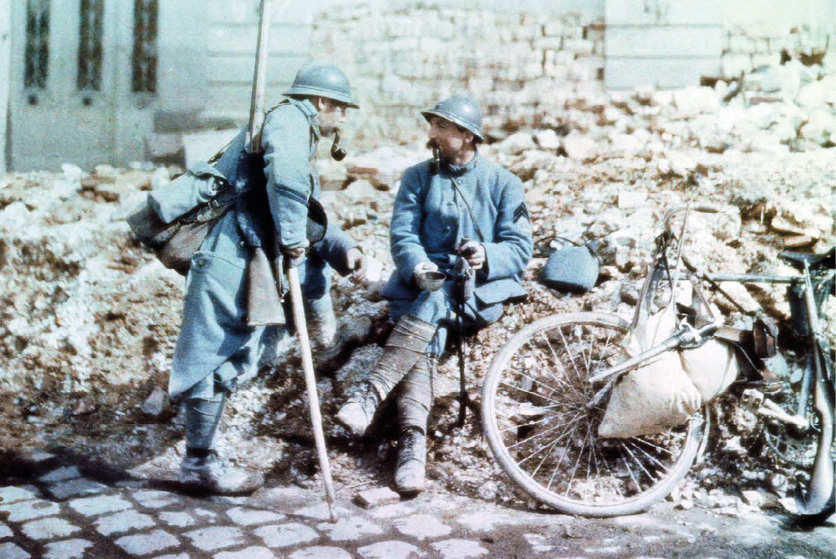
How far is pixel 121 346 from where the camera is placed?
5.25 meters

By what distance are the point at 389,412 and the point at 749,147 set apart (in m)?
3.89

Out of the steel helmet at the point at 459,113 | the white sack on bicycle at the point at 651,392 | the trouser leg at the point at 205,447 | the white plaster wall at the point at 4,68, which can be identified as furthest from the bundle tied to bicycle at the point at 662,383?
the white plaster wall at the point at 4,68

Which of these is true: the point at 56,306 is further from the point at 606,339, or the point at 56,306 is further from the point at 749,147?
the point at 749,147

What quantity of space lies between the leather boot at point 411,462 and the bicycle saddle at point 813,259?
199 centimetres

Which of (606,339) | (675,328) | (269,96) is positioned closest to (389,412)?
(606,339)

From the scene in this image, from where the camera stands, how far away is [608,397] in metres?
4.02

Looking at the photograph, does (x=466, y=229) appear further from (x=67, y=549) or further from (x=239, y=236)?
(x=67, y=549)

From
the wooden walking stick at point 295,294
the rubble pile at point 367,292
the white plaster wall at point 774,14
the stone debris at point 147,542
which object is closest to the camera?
the stone debris at point 147,542

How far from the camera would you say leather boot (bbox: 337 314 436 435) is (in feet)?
13.4

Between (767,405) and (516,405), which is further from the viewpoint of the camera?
(516,405)

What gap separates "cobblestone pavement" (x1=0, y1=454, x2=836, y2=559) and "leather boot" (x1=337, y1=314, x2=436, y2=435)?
49 centimetres

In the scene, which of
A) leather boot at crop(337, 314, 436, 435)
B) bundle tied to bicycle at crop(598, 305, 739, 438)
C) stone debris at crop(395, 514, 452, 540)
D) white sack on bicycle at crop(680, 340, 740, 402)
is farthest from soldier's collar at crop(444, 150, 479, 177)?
stone debris at crop(395, 514, 452, 540)

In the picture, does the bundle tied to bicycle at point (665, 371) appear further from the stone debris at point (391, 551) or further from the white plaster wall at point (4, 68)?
the white plaster wall at point (4, 68)

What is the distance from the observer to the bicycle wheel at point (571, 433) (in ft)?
12.9
